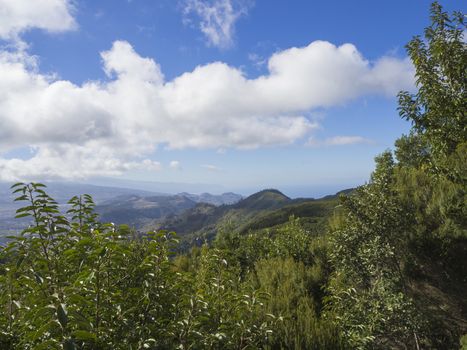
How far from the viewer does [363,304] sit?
7.35m

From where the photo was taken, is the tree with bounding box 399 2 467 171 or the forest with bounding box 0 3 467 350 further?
the tree with bounding box 399 2 467 171

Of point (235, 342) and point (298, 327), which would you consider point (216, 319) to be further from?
point (298, 327)

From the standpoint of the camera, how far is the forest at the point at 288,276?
9.65 ft

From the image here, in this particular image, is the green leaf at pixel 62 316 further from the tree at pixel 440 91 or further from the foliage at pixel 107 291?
the tree at pixel 440 91

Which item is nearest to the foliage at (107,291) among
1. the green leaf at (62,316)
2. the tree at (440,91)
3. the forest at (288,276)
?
the forest at (288,276)

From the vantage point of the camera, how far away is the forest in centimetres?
294

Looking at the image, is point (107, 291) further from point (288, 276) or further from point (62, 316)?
point (288, 276)

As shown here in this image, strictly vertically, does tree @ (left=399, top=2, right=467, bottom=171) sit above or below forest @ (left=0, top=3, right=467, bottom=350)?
above

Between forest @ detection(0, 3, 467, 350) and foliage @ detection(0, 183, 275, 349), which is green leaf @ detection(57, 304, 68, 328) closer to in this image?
forest @ detection(0, 3, 467, 350)

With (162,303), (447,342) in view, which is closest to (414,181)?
(447,342)

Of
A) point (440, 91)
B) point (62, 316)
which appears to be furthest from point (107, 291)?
point (440, 91)

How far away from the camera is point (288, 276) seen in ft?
34.3

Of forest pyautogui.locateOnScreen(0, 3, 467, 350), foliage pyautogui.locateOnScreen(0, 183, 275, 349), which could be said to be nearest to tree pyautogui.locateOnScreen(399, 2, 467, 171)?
forest pyautogui.locateOnScreen(0, 3, 467, 350)

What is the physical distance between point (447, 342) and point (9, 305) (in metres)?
10.7
